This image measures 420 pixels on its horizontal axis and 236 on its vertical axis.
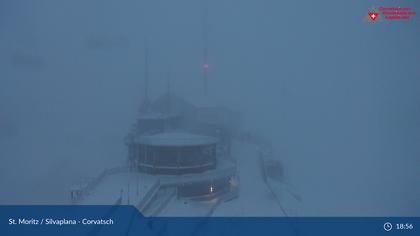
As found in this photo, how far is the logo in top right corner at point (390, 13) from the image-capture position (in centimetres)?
→ 576

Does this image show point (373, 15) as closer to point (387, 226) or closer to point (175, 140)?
point (387, 226)

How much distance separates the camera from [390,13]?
19.0 feet

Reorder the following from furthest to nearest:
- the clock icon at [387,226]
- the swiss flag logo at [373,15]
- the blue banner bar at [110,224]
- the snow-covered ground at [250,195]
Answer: the snow-covered ground at [250,195], the swiss flag logo at [373,15], the clock icon at [387,226], the blue banner bar at [110,224]

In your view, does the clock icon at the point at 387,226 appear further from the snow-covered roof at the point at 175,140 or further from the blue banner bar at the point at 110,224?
the snow-covered roof at the point at 175,140

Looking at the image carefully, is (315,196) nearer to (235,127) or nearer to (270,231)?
(235,127)

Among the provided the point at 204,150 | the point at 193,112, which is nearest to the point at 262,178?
the point at 204,150

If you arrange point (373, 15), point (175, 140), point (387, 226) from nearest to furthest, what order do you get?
1. point (387, 226)
2. point (373, 15)
3. point (175, 140)

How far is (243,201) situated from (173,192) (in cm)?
230

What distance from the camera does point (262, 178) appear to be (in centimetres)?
1312

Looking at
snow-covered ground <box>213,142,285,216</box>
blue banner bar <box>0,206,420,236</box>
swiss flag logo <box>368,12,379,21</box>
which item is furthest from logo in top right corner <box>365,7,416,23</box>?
snow-covered ground <box>213,142,285,216</box>

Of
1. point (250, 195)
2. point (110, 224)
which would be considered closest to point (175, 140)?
point (250, 195)

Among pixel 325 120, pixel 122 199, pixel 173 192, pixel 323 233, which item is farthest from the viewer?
pixel 325 120

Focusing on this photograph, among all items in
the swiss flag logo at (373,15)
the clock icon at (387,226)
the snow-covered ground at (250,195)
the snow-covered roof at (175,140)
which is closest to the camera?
the clock icon at (387,226)

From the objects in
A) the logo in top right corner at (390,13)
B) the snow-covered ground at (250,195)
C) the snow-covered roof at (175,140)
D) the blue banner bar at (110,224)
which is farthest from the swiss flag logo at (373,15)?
the snow-covered roof at (175,140)
